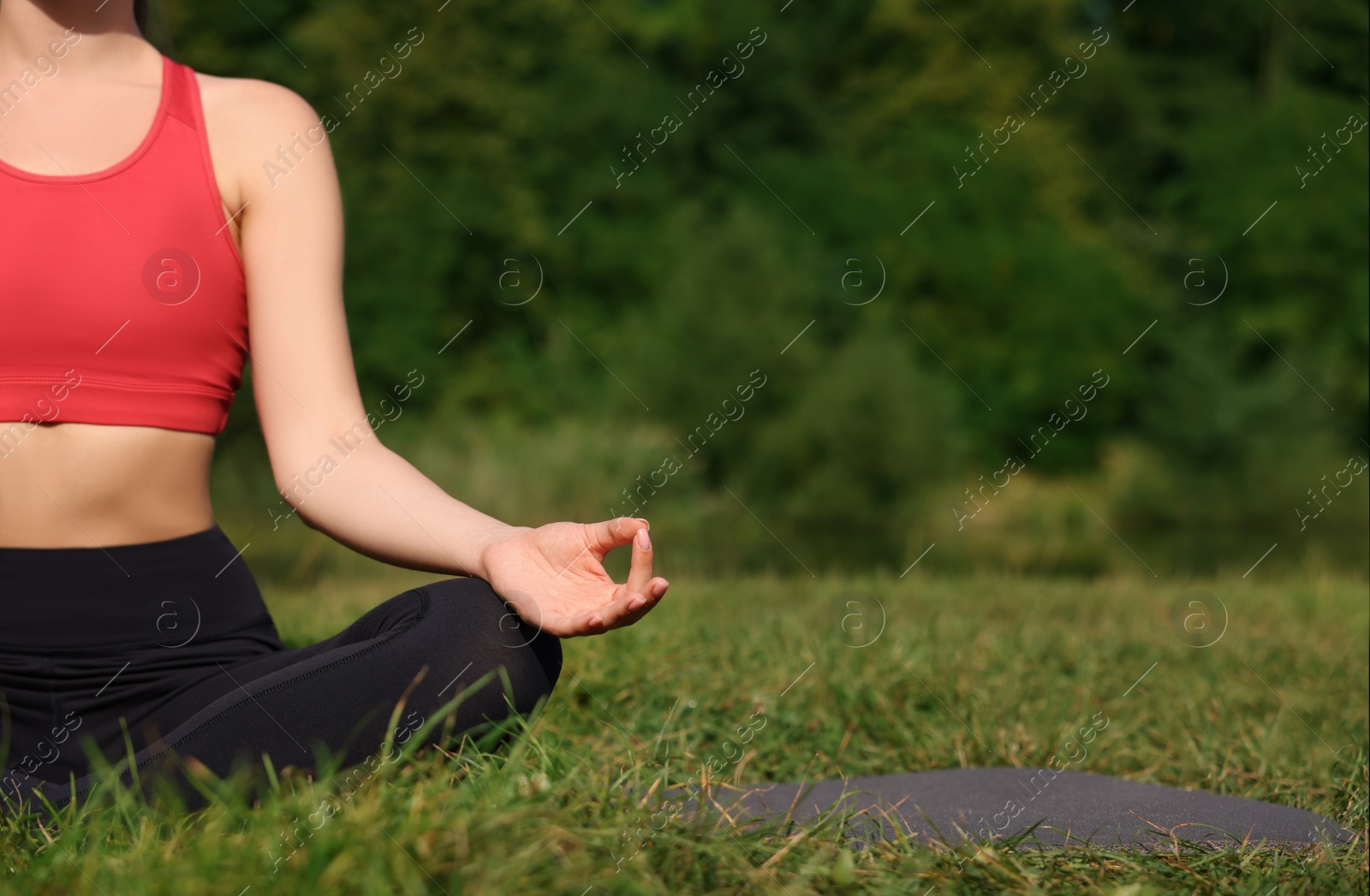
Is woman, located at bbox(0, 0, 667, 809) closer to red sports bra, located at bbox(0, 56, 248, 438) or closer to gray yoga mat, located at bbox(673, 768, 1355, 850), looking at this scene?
red sports bra, located at bbox(0, 56, 248, 438)

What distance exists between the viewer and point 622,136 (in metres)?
20.3

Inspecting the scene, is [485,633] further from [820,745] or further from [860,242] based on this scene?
[860,242]

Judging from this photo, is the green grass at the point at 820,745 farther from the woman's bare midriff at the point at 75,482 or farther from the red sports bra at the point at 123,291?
the red sports bra at the point at 123,291

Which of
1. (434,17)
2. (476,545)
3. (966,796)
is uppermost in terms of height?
(434,17)

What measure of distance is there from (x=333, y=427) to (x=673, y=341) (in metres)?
15.4

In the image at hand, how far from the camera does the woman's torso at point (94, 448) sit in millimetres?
1717

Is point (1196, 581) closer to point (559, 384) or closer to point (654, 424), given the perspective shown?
point (654, 424)

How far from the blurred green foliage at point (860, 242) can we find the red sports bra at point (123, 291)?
1134cm

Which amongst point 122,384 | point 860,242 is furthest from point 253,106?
point 860,242

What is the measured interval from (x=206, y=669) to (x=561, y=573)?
614 mm

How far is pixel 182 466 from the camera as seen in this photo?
1.79 meters

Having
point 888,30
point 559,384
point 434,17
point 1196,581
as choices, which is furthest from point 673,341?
point 1196,581

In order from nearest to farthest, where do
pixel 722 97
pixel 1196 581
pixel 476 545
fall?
pixel 476 545
pixel 1196 581
pixel 722 97

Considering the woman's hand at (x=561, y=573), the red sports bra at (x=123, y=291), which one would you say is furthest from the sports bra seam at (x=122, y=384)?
the woman's hand at (x=561, y=573)
